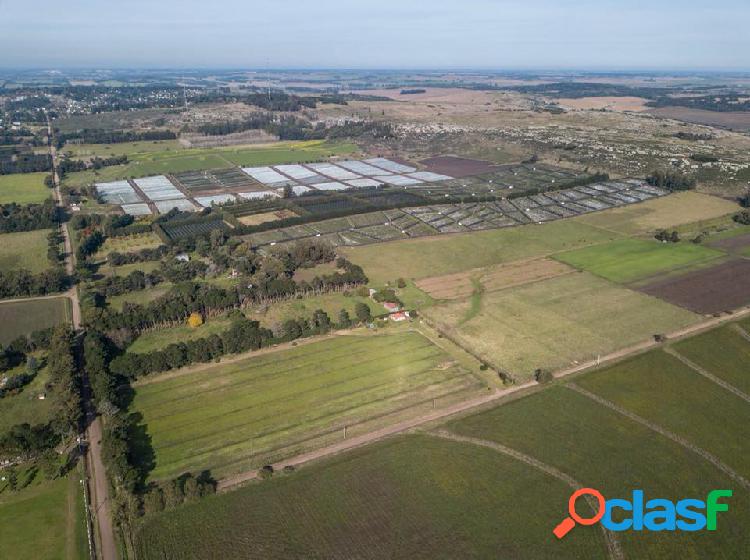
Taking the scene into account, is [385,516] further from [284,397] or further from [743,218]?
[743,218]

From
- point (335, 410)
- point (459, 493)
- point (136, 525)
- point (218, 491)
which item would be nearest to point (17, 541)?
point (136, 525)

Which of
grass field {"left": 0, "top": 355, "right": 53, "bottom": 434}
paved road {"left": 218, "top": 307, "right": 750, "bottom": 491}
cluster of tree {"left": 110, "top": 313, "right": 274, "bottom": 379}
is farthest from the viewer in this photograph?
cluster of tree {"left": 110, "top": 313, "right": 274, "bottom": 379}

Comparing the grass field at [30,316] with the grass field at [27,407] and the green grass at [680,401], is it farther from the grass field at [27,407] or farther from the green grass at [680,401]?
the green grass at [680,401]

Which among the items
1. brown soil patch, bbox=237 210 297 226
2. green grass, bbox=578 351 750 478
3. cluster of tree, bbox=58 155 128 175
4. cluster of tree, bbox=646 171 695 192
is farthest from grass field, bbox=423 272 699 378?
cluster of tree, bbox=58 155 128 175

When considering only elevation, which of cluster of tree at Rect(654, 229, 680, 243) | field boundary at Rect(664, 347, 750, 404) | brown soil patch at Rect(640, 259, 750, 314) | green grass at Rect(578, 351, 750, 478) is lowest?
green grass at Rect(578, 351, 750, 478)

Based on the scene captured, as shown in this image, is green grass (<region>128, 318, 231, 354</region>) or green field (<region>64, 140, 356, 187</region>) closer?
green grass (<region>128, 318, 231, 354</region>)

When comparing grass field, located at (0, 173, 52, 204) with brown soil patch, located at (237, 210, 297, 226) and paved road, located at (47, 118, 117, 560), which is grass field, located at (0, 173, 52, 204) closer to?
brown soil patch, located at (237, 210, 297, 226)

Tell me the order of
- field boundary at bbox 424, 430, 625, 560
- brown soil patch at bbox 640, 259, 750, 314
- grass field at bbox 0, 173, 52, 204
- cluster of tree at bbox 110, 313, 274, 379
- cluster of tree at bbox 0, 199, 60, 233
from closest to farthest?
field boundary at bbox 424, 430, 625, 560
cluster of tree at bbox 110, 313, 274, 379
brown soil patch at bbox 640, 259, 750, 314
cluster of tree at bbox 0, 199, 60, 233
grass field at bbox 0, 173, 52, 204

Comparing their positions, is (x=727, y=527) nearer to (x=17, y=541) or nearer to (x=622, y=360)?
(x=622, y=360)
